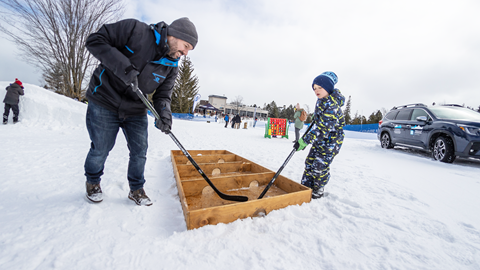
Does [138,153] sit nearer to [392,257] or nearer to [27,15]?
[392,257]

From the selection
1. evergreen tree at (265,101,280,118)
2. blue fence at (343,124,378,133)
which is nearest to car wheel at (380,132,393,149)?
blue fence at (343,124,378,133)

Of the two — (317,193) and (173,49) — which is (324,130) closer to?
(317,193)

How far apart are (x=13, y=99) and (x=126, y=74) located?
8714 mm

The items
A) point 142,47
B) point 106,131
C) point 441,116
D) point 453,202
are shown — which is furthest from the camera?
point 441,116

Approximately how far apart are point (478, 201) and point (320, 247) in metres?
2.73

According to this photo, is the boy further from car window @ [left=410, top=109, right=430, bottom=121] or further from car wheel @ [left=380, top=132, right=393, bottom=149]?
car wheel @ [left=380, top=132, right=393, bottom=149]

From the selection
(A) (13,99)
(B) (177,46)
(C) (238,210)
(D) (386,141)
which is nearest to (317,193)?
(C) (238,210)

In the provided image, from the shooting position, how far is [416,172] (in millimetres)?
3967

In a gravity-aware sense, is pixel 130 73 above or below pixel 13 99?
above

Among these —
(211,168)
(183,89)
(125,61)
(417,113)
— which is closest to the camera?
(125,61)

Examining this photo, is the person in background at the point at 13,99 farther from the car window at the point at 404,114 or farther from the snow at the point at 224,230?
the car window at the point at 404,114

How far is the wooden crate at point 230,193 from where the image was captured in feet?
5.44

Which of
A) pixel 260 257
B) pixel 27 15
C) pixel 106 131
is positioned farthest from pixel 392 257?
pixel 27 15

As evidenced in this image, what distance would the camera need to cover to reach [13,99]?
6797mm
